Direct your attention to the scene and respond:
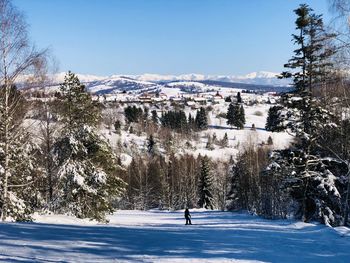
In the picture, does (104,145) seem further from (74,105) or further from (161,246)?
(161,246)

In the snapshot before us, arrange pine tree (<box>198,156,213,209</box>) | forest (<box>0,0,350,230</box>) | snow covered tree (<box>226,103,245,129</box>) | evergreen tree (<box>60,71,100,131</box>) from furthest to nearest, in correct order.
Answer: snow covered tree (<box>226,103,245,129</box>) < pine tree (<box>198,156,213,209</box>) < evergreen tree (<box>60,71,100,131</box>) < forest (<box>0,0,350,230</box>)

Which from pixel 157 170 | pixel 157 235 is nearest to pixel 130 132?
pixel 157 170

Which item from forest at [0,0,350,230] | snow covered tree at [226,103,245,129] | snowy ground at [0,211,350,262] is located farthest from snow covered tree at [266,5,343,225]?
snow covered tree at [226,103,245,129]

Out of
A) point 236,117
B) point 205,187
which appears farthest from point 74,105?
point 236,117

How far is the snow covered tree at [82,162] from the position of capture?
85.7ft

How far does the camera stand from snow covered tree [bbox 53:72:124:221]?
2612cm

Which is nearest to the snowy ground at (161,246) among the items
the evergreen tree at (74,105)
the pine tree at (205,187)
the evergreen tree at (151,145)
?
the evergreen tree at (74,105)

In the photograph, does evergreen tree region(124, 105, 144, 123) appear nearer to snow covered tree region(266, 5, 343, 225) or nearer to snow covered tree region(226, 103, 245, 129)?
snow covered tree region(226, 103, 245, 129)

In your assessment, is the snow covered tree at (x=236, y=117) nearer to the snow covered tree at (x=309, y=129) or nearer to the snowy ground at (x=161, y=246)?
the snow covered tree at (x=309, y=129)

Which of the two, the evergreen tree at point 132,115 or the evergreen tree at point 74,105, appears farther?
the evergreen tree at point 132,115

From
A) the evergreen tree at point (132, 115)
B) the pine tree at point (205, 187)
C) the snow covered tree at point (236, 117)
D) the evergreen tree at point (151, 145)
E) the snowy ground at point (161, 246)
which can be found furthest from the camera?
the evergreen tree at point (132, 115)

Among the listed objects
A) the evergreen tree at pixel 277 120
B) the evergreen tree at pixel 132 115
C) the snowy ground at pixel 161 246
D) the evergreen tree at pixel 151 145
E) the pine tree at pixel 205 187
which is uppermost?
the evergreen tree at pixel 132 115

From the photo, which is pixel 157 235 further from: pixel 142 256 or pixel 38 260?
pixel 38 260

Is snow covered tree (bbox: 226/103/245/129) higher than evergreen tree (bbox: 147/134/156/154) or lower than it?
higher
